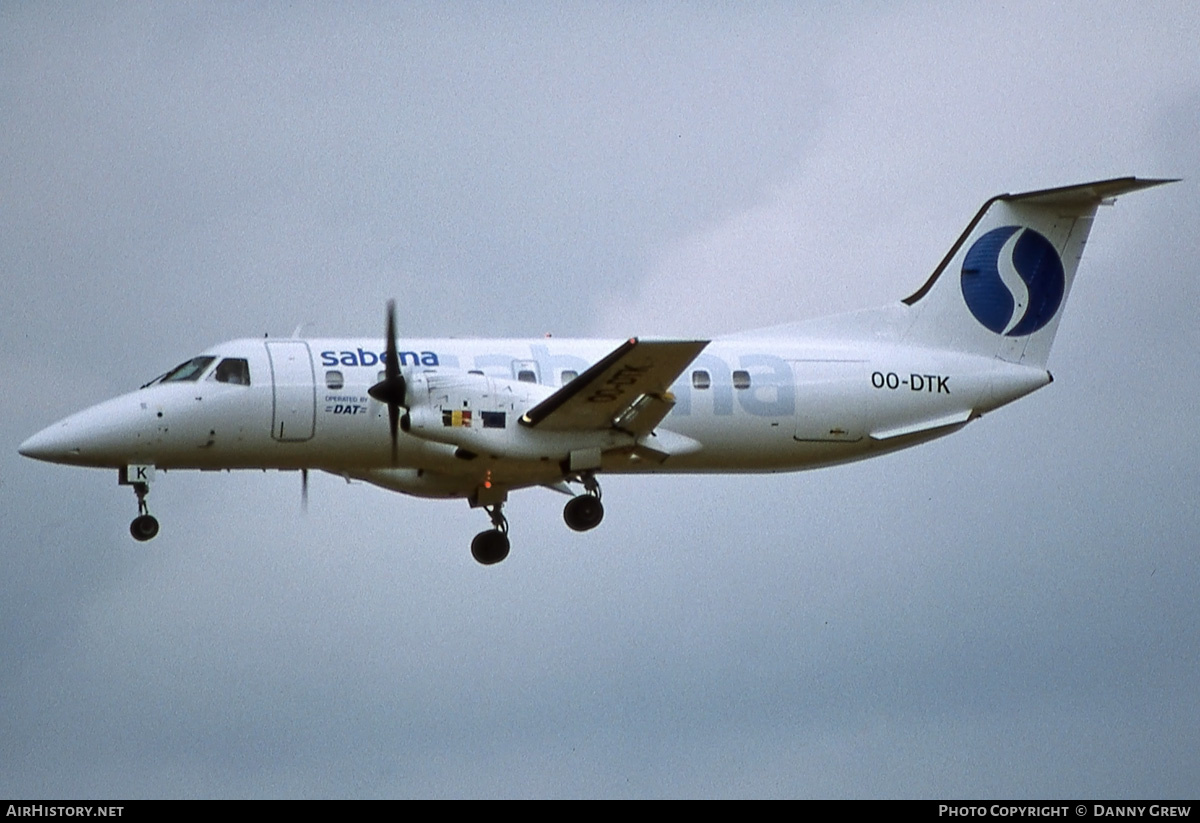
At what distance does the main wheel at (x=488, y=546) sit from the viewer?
3334 cm

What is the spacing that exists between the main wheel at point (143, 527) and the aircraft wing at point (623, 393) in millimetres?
5260

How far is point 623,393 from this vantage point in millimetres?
30312

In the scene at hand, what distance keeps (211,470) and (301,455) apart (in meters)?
1.36

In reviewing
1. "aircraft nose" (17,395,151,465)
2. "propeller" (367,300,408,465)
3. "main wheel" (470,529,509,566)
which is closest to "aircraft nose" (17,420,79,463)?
"aircraft nose" (17,395,151,465)

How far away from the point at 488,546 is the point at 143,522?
5305 mm

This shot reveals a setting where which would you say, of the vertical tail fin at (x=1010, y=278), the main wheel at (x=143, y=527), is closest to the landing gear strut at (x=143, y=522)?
the main wheel at (x=143, y=527)

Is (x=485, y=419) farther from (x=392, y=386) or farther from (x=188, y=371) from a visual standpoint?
(x=188, y=371)

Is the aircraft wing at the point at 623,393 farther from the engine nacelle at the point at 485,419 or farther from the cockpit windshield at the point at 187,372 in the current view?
the cockpit windshield at the point at 187,372

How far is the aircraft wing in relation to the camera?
2939cm

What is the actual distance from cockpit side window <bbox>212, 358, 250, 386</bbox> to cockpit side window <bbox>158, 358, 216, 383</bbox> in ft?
0.70

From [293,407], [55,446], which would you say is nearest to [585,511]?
[293,407]

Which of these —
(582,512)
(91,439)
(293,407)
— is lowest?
(582,512)

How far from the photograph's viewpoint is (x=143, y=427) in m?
30.5

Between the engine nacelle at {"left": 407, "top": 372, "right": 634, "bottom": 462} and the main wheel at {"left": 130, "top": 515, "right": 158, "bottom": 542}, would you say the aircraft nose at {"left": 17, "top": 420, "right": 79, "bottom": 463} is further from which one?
the engine nacelle at {"left": 407, "top": 372, "right": 634, "bottom": 462}
